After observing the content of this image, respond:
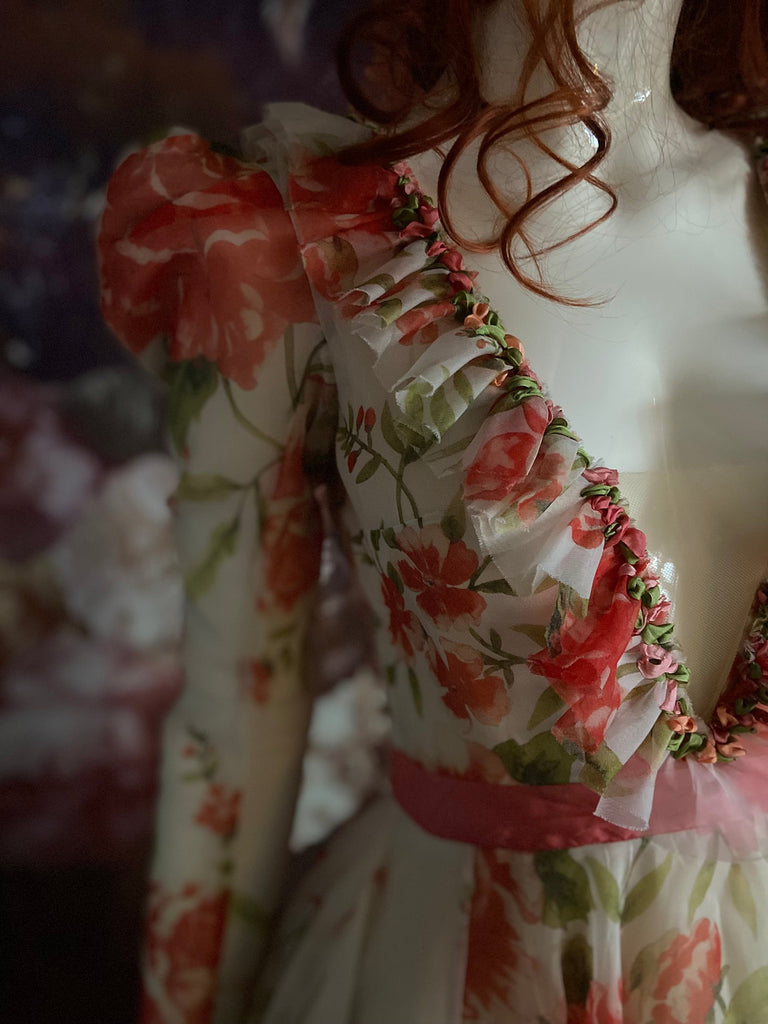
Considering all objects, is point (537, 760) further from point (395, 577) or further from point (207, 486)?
point (207, 486)

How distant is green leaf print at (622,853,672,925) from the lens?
0.43 meters

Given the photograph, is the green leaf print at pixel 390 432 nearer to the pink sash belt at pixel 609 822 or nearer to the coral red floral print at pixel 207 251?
the coral red floral print at pixel 207 251

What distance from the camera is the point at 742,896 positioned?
435 mm

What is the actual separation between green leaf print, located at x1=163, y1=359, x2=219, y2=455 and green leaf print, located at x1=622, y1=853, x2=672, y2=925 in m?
0.35

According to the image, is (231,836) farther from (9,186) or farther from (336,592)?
(9,186)

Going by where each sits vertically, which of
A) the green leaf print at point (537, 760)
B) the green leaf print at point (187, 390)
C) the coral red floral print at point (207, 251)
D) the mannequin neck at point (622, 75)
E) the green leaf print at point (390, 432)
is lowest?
the green leaf print at point (537, 760)

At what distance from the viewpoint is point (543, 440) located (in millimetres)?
393

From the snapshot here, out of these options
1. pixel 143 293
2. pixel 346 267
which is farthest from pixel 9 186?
pixel 346 267

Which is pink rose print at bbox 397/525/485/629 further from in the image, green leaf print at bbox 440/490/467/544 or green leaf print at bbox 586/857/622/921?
green leaf print at bbox 586/857/622/921

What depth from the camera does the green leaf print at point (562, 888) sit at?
1.42 feet

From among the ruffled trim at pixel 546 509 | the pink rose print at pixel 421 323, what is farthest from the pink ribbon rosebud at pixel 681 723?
the pink rose print at pixel 421 323

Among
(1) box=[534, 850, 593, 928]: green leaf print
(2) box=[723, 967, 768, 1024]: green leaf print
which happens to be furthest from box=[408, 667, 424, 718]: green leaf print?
(2) box=[723, 967, 768, 1024]: green leaf print

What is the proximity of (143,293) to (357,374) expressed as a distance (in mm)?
162

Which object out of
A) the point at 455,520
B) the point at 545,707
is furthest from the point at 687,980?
the point at 455,520
